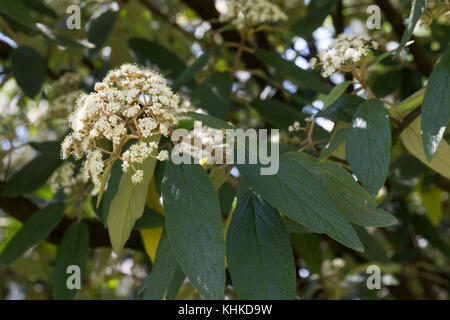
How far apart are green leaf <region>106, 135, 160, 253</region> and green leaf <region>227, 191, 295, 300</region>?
23 centimetres

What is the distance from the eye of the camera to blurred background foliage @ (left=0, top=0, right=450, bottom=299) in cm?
221

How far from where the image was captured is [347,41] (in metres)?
1.53

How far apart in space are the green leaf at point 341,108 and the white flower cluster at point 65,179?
99 cm

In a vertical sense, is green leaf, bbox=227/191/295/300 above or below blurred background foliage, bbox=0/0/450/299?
below

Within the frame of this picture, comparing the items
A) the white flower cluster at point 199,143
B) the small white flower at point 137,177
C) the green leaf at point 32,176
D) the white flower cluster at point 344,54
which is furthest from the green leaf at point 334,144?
the green leaf at point 32,176

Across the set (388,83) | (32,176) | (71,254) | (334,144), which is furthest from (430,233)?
(32,176)

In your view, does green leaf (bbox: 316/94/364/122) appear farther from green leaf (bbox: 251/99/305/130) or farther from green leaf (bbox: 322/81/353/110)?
green leaf (bbox: 251/99/305/130)

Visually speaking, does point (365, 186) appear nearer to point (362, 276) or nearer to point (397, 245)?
point (362, 276)

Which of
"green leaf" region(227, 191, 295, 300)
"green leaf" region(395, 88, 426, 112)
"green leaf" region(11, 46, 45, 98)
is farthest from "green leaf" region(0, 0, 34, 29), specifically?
"green leaf" region(395, 88, 426, 112)

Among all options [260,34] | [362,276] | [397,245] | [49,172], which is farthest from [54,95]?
[397,245]

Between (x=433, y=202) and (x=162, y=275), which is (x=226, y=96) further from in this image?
(x=433, y=202)

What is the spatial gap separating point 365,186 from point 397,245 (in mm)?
2090

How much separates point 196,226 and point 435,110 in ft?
2.04

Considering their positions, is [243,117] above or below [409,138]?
above
